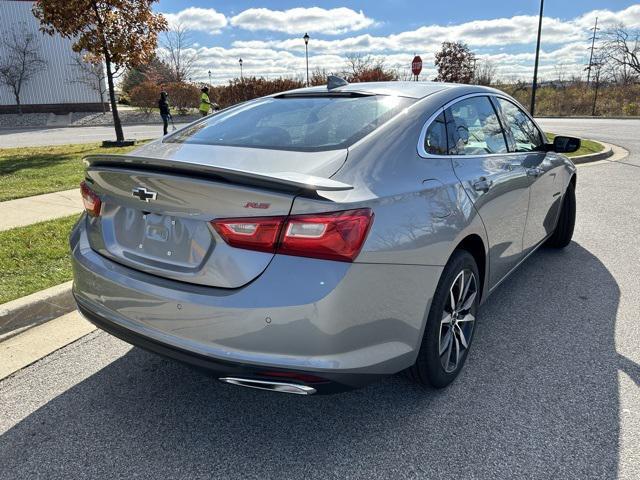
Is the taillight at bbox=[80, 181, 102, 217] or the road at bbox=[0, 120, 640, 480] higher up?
the taillight at bbox=[80, 181, 102, 217]

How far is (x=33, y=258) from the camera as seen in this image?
4504 millimetres

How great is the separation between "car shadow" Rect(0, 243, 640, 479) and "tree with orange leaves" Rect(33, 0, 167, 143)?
12.5 metres

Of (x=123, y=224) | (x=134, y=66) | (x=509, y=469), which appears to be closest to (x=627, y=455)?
(x=509, y=469)

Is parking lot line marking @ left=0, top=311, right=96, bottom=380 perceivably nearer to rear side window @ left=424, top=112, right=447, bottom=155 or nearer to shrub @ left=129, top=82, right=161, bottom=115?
rear side window @ left=424, top=112, right=447, bottom=155

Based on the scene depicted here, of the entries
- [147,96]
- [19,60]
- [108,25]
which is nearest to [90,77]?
[147,96]

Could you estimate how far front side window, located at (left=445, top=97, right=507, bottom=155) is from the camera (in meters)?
2.93

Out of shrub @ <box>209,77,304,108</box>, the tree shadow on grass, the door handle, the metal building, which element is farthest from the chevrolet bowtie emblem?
the metal building

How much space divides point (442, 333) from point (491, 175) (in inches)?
41.2

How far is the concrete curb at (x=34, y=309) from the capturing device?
3414mm

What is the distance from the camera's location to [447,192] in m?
2.54

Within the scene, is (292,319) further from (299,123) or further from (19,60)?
(19,60)

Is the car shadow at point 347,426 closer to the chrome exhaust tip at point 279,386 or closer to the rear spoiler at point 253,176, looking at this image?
the chrome exhaust tip at point 279,386

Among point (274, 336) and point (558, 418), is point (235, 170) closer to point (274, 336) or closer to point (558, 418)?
point (274, 336)

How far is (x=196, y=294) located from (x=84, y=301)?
856 millimetres
